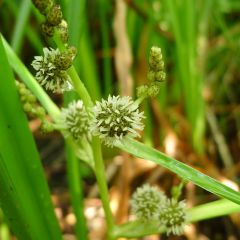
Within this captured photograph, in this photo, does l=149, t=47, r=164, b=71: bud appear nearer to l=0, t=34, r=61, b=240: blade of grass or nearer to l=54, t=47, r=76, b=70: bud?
l=54, t=47, r=76, b=70: bud

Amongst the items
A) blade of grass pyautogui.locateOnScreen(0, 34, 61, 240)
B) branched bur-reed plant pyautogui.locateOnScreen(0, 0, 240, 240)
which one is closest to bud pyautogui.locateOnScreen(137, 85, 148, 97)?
branched bur-reed plant pyautogui.locateOnScreen(0, 0, 240, 240)

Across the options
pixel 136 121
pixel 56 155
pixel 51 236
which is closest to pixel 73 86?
pixel 136 121

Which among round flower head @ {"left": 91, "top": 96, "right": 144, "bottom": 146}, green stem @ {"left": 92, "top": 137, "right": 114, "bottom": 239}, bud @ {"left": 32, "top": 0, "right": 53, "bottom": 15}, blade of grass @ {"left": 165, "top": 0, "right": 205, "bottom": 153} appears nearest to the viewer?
bud @ {"left": 32, "top": 0, "right": 53, "bottom": 15}

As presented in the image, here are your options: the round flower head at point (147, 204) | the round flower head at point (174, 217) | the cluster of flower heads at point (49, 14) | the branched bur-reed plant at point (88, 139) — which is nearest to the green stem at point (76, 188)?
the branched bur-reed plant at point (88, 139)

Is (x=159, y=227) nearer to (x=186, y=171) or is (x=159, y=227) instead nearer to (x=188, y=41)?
(x=186, y=171)

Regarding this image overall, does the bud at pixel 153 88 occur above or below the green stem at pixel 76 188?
below

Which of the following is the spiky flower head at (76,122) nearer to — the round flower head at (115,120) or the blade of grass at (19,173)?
the blade of grass at (19,173)
